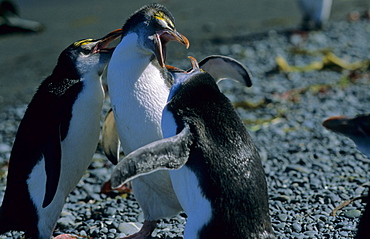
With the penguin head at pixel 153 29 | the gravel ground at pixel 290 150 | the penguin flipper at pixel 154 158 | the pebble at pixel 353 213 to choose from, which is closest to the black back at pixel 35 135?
the gravel ground at pixel 290 150

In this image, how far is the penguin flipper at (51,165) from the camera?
3129 millimetres

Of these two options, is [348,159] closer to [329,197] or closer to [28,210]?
[329,197]

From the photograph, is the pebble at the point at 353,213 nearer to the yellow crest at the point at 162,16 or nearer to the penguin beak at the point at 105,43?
the yellow crest at the point at 162,16

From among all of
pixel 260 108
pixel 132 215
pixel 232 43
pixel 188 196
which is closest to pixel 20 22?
pixel 232 43

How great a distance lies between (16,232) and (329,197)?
6.63 feet

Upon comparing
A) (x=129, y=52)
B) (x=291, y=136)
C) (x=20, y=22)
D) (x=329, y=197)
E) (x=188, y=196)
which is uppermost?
(x=129, y=52)

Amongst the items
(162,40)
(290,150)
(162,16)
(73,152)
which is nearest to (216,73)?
(162,40)

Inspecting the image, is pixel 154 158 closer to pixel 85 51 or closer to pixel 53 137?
pixel 53 137

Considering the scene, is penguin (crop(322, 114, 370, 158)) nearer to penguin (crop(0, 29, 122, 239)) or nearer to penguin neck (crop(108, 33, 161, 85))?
penguin neck (crop(108, 33, 161, 85))

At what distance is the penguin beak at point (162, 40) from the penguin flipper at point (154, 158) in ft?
2.13

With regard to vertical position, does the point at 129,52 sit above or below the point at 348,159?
above

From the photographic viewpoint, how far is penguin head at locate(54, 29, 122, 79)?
3.36m

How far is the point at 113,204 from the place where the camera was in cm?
394

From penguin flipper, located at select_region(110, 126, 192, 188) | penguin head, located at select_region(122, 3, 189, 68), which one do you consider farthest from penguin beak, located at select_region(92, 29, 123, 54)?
penguin flipper, located at select_region(110, 126, 192, 188)
